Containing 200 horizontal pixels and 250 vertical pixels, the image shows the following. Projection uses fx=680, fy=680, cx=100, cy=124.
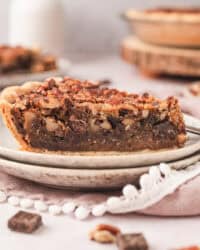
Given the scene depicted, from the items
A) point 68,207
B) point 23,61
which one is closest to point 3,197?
point 68,207

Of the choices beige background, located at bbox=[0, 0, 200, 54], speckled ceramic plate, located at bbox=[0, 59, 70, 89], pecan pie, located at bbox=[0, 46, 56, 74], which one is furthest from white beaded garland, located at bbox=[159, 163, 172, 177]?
beige background, located at bbox=[0, 0, 200, 54]

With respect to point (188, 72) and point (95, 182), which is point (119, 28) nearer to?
point (188, 72)

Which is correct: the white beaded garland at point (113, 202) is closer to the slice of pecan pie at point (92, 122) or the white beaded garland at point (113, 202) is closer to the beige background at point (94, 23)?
the slice of pecan pie at point (92, 122)

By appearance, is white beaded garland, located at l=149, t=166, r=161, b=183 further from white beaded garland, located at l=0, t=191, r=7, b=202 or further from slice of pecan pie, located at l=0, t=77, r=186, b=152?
white beaded garland, located at l=0, t=191, r=7, b=202

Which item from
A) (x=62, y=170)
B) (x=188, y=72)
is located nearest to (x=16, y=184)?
(x=62, y=170)

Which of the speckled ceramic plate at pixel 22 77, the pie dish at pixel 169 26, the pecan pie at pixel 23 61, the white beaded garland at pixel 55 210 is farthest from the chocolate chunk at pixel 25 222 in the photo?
the pie dish at pixel 169 26

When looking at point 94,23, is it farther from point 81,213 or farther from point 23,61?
point 81,213
